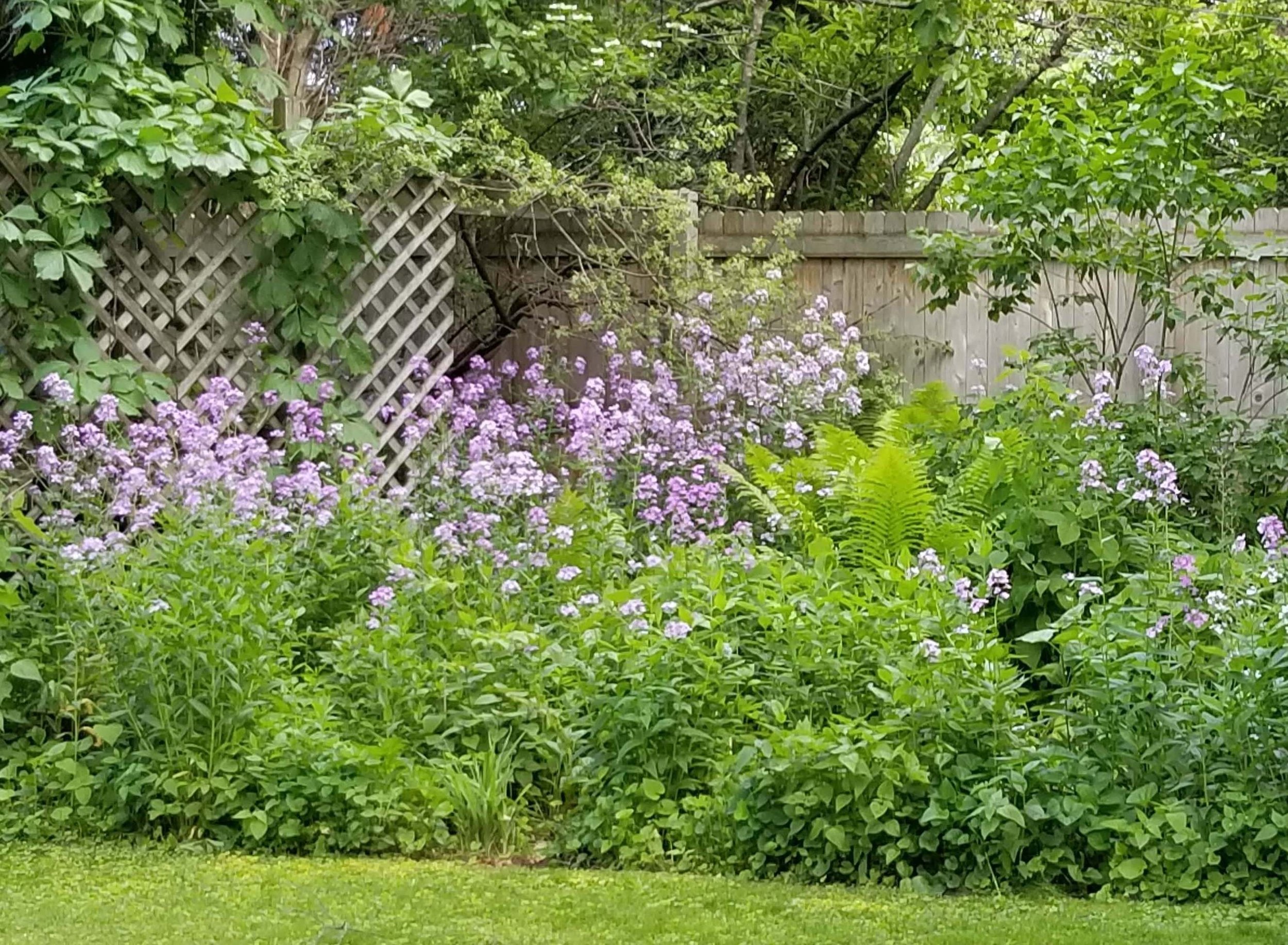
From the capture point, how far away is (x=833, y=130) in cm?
1008

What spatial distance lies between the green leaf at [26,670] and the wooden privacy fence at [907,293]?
4602mm

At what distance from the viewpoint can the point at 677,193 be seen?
7.77 m

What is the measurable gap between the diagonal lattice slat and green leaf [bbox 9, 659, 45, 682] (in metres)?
1.92

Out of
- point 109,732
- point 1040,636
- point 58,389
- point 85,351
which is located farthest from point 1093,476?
point 85,351

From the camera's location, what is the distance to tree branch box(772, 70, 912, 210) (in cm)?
985

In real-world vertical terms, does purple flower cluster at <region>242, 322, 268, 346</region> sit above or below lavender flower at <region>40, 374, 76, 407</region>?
above

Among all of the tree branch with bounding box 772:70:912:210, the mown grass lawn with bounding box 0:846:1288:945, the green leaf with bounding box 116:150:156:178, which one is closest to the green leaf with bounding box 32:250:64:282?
the green leaf with bounding box 116:150:156:178

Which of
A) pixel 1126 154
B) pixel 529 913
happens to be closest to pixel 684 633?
pixel 529 913

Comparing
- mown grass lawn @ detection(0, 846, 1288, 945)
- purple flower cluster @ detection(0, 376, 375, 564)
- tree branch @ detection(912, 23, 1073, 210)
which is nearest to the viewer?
mown grass lawn @ detection(0, 846, 1288, 945)

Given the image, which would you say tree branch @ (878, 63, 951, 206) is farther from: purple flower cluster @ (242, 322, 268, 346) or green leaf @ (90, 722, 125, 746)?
green leaf @ (90, 722, 125, 746)

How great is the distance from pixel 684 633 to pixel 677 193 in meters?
4.05

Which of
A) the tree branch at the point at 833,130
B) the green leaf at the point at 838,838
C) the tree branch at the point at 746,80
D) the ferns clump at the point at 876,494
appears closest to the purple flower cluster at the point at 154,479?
the ferns clump at the point at 876,494

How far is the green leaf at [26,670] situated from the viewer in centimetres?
452

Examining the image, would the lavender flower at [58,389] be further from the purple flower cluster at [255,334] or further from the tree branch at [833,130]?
the tree branch at [833,130]
